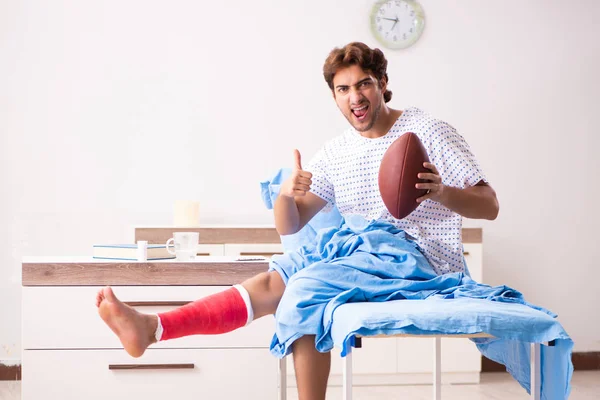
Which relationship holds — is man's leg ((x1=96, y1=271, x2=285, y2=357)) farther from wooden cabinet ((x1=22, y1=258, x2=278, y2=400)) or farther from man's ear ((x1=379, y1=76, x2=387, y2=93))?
man's ear ((x1=379, y1=76, x2=387, y2=93))

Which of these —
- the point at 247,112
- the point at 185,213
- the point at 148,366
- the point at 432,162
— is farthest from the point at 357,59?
the point at 247,112

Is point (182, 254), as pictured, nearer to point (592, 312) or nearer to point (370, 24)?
point (370, 24)

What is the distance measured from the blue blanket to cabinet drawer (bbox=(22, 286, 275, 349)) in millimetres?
282

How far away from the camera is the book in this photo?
6.93 feet

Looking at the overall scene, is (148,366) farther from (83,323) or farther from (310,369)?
(310,369)

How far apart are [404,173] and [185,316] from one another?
579mm

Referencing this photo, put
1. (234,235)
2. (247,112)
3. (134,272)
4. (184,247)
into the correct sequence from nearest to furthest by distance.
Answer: (134,272) → (184,247) → (234,235) → (247,112)

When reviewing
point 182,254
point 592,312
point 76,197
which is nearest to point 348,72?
point 182,254

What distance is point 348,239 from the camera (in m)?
1.90

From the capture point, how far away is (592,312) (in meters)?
3.97

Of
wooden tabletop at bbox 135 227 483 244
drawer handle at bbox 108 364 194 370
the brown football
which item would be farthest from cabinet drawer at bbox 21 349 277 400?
wooden tabletop at bbox 135 227 483 244

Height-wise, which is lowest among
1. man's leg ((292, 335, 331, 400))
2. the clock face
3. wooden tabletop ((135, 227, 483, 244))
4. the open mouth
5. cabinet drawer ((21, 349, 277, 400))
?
cabinet drawer ((21, 349, 277, 400))

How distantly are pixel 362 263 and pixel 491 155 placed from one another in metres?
2.35

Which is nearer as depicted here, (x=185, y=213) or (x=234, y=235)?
(x=234, y=235)
